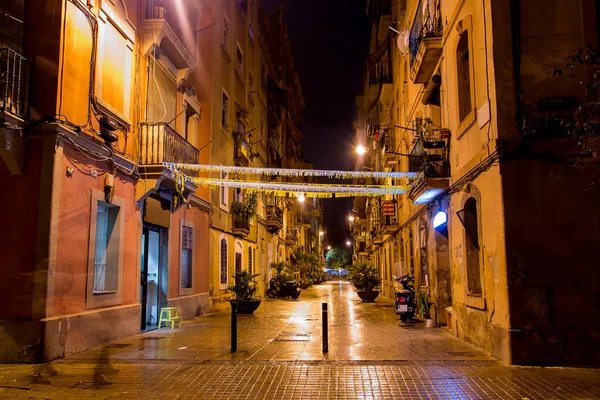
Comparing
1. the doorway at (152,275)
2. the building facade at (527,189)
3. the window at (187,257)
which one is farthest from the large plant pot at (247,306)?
the building facade at (527,189)

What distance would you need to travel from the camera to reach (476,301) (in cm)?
1046

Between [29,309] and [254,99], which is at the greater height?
[254,99]

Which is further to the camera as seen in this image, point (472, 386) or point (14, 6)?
point (14, 6)

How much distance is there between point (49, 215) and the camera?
937 centimetres

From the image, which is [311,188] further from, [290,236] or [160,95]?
[290,236]

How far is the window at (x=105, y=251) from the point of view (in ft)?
35.9

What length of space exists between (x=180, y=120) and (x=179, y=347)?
878 cm

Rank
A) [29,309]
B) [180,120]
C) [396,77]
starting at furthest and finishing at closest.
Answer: [396,77]
[180,120]
[29,309]

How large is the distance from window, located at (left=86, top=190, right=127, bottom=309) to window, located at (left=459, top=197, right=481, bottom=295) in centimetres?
830

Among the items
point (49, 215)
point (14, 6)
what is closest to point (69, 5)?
point (14, 6)

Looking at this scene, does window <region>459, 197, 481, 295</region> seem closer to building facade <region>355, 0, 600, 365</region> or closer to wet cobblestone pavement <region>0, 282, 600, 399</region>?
building facade <region>355, 0, 600, 365</region>

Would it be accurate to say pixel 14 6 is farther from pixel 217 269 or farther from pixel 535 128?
pixel 217 269

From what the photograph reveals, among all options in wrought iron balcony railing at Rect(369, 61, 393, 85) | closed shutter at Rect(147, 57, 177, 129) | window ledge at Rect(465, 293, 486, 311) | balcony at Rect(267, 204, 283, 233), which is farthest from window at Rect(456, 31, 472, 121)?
balcony at Rect(267, 204, 283, 233)

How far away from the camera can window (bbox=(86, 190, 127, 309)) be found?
1093 cm
